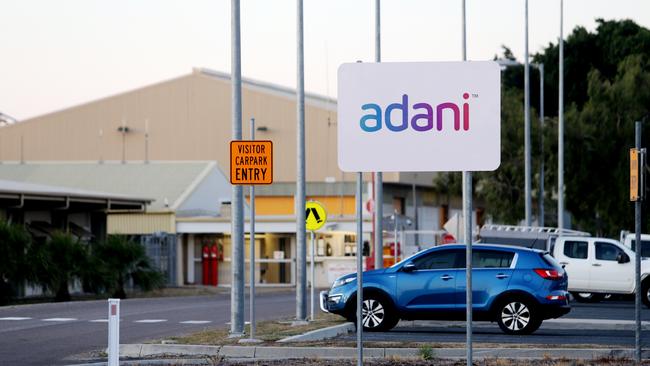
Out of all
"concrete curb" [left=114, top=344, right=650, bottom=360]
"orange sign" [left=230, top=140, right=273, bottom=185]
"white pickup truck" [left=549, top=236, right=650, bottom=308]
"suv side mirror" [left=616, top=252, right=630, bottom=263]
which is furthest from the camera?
"white pickup truck" [left=549, top=236, right=650, bottom=308]

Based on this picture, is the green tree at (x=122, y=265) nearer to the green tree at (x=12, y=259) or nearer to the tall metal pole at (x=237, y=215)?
the green tree at (x=12, y=259)

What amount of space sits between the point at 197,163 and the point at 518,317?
47.7 m

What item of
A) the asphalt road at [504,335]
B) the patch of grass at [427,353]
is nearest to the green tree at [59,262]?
the asphalt road at [504,335]

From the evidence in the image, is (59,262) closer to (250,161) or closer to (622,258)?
(622,258)

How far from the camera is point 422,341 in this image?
888 inches

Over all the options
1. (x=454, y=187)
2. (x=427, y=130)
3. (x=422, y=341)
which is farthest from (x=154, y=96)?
(x=427, y=130)

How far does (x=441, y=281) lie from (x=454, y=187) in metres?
35.3

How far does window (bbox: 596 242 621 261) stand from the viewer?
1519 inches

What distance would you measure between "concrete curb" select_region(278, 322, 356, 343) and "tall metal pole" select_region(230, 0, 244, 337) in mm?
982

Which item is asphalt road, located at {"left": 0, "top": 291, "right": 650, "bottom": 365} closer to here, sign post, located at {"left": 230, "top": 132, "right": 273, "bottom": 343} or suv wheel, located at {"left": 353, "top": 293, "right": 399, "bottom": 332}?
suv wheel, located at {"left": 353, "top": 293, "right": 399, "bottom": 332}

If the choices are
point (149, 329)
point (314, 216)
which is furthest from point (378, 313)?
point (149, 329)

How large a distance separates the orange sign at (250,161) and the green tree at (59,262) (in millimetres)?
21993

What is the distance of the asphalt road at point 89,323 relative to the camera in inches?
876

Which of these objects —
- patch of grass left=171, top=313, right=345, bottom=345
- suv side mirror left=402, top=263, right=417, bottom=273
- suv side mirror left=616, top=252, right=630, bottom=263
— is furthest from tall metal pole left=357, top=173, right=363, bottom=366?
suv side mirror left=616, top=252, right=630, bottom=263
